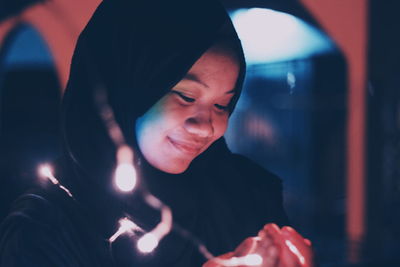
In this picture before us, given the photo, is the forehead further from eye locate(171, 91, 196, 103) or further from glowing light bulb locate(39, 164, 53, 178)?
glowing light bulb locate(39, 164, 53, 178)

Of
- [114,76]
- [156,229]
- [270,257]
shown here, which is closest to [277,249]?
[270,257]

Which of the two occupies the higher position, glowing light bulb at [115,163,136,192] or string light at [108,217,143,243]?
glowing light bulb at [115,163,136,192]

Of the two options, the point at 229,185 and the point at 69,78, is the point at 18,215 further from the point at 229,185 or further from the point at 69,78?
the point at 229,185

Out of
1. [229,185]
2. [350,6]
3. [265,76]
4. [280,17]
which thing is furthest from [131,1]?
[350,6]

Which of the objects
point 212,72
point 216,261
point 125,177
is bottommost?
point 216,261

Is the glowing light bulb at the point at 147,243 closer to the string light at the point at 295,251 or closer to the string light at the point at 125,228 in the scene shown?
the string light at the point at 125,228

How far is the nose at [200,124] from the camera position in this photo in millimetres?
691

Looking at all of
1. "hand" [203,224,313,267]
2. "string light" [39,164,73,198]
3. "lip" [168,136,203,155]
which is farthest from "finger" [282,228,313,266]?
"string light" [39,164,73,198]

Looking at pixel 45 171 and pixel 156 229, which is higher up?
pixel 45 171

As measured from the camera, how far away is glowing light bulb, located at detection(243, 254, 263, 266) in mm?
618

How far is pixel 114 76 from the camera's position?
680 mm

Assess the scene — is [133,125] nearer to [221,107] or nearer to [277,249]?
[221,107]

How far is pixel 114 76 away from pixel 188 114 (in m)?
0.10

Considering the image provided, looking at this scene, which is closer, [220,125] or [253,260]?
[253,260]
